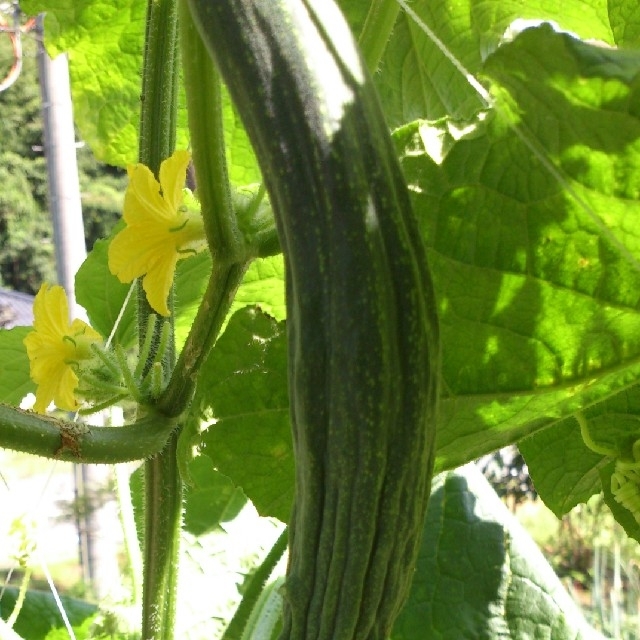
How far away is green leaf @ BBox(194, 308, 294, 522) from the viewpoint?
0.80 meters

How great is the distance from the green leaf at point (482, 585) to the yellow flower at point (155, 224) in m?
0.55

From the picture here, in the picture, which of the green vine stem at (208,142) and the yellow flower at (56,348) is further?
A: the yellow flower at (56,348)

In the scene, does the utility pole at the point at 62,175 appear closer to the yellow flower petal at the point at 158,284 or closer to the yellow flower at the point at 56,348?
the yellow flower at the point at 56,348

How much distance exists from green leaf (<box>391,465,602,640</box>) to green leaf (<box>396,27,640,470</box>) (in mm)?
353

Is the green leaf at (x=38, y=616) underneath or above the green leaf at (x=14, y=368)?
underneath

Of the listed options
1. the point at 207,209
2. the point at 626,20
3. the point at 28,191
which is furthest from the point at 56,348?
the point at 28,191

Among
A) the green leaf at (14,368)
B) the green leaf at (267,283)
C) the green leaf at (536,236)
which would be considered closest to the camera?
the green leaf at (536,236)

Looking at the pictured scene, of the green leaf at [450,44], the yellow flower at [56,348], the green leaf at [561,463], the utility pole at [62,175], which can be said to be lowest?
the green leaf at [561,463]

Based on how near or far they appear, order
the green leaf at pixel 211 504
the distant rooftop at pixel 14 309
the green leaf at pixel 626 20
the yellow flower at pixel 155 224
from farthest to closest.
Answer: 1. the distant rooftop at pixel 14 309
2. the green leaf at pixel 211 504
3. the green leaf at pixel 626 20
4. the yellow flower at pixel 155 224

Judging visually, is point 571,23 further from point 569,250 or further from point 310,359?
point 310,359

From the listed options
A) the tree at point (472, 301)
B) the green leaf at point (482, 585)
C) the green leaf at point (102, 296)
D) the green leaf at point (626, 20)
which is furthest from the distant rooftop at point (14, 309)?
the green leaf at point (626, 20)

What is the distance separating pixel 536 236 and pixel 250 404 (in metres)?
0.30

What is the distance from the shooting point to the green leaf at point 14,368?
51.5 inches

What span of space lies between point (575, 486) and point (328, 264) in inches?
26.9
